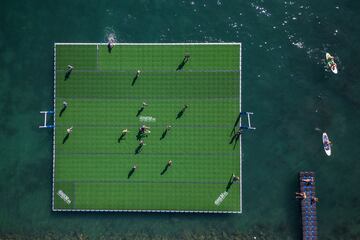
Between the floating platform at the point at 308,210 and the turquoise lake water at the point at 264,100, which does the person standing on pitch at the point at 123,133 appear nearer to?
the turquoise lake water at the point at 264,100

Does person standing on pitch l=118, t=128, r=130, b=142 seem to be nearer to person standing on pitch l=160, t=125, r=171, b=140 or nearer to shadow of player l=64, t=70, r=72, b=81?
person standing on pitch l=160, t=125, r=171, b=140

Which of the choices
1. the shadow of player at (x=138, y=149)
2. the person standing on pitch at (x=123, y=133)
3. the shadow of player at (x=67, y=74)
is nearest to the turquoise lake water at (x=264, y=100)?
the shadow of player at (x=67, y=74)

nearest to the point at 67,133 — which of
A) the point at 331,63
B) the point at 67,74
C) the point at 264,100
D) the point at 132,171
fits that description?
the point at 67,74

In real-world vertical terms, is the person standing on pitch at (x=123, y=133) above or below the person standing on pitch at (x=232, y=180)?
above

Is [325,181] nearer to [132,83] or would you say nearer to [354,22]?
[354,22]

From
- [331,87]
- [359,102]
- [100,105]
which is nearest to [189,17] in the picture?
[100,105]

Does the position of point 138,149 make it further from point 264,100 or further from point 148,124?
point 264,100
